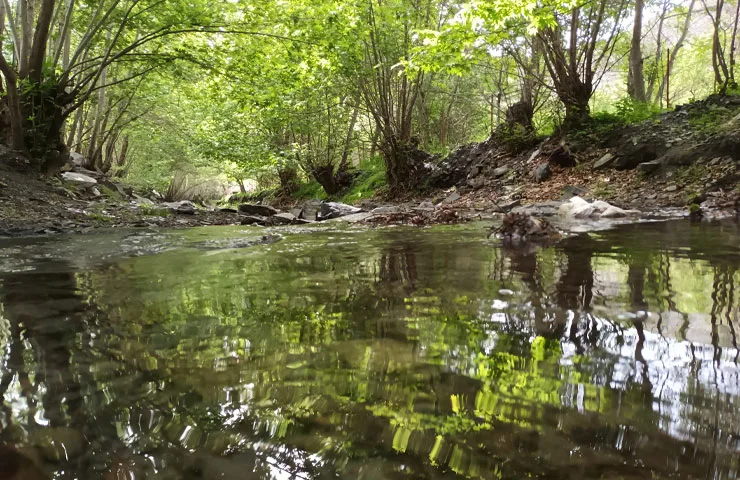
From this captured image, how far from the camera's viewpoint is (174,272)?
9.66 feet

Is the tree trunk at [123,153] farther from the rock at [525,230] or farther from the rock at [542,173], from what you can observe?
the rock at [525,230]

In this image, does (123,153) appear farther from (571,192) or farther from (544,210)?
(544,210)

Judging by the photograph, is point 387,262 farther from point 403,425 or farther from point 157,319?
point 403,425

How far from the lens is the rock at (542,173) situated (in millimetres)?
9062

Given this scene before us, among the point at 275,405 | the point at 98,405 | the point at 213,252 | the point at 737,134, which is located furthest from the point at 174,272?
the point at 737,134

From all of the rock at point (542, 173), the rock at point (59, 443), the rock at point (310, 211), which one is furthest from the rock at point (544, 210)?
the rock at point (59, 443)

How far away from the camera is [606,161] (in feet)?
27.7

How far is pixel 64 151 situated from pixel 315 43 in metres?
5.56

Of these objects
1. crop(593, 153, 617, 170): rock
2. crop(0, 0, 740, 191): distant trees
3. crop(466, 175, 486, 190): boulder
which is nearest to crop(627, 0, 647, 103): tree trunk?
crop(0, 0, 740, 191): distant trees

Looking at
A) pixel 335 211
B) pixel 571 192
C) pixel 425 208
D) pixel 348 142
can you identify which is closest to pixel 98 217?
pixel 335 211

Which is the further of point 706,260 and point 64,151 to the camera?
point 64,151

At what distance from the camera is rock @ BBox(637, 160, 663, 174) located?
7.33 meters

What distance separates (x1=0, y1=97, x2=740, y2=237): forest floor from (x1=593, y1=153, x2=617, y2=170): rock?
0.02m

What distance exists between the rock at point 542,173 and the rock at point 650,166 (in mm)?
1864
